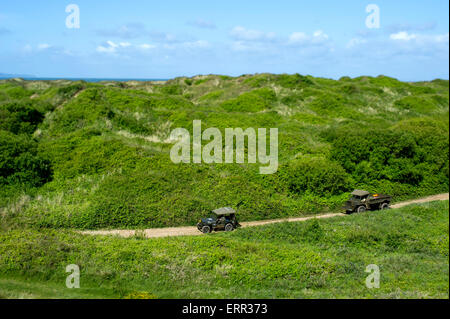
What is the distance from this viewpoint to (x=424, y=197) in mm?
22547

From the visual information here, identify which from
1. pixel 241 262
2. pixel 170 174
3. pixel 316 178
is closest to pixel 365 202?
pixel 316 178

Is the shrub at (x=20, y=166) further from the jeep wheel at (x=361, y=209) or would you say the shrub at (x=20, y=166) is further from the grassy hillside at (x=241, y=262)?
the jeep wheel at (x=361, y=209)

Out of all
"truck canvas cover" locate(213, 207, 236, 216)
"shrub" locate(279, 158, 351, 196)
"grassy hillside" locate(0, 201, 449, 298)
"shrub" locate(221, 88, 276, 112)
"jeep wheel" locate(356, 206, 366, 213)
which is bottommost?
"grassy hillside" locate(0, 201, 449, 298)

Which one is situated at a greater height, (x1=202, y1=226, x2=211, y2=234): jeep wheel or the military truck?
the military truck

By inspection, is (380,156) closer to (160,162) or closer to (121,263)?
(160,162)

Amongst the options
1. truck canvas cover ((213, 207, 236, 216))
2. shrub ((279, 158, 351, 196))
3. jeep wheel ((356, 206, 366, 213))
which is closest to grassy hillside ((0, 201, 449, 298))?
truck canvas cover ((213, 207, 236, 216))

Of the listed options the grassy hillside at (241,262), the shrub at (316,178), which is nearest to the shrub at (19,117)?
the grassy hillside at (241,262)

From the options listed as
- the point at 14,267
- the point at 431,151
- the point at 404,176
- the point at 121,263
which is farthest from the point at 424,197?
the point at 14,267

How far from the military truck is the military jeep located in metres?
7.72

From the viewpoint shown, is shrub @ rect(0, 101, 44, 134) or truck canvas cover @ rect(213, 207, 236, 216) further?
shrub @ rect(0, 101, 44, 134)

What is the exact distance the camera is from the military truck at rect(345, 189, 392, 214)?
21.1 m

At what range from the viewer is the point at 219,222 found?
18.9 metres

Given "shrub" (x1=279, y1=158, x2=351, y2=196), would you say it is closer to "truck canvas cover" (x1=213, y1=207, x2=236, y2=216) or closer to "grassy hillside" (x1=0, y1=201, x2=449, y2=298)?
"grassy hillside" (x1=0, y1=201, x2=449, y2=298)

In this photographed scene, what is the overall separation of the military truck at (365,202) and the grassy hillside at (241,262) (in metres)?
2.83
